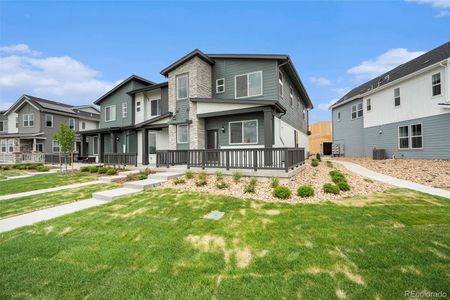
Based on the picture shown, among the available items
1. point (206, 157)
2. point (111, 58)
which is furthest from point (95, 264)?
point (111, 58)

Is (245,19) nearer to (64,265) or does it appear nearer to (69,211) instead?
(69,211)

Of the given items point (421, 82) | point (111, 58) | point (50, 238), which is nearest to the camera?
point (50, 238)

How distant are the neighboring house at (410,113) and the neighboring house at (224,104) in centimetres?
735

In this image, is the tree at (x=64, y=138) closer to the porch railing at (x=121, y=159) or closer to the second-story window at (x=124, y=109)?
the porch railing at (x=121, y=159)

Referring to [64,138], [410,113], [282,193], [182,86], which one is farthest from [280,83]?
[64,138]

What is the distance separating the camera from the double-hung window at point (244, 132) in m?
11.7

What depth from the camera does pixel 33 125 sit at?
2480 centimetres

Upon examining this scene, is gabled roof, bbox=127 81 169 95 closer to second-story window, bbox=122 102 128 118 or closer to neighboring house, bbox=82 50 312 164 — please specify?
neighboring house, bbox=82 50 312 164

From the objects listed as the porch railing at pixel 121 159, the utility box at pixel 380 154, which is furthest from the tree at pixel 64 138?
the utility box at pixel 380 154

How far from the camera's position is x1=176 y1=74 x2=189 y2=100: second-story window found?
1370 cm

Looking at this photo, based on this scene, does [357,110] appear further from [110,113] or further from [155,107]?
[110,113]

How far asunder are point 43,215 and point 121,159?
1005cm

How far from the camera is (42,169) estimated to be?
16047mm

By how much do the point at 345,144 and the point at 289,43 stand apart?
12.6 metres
